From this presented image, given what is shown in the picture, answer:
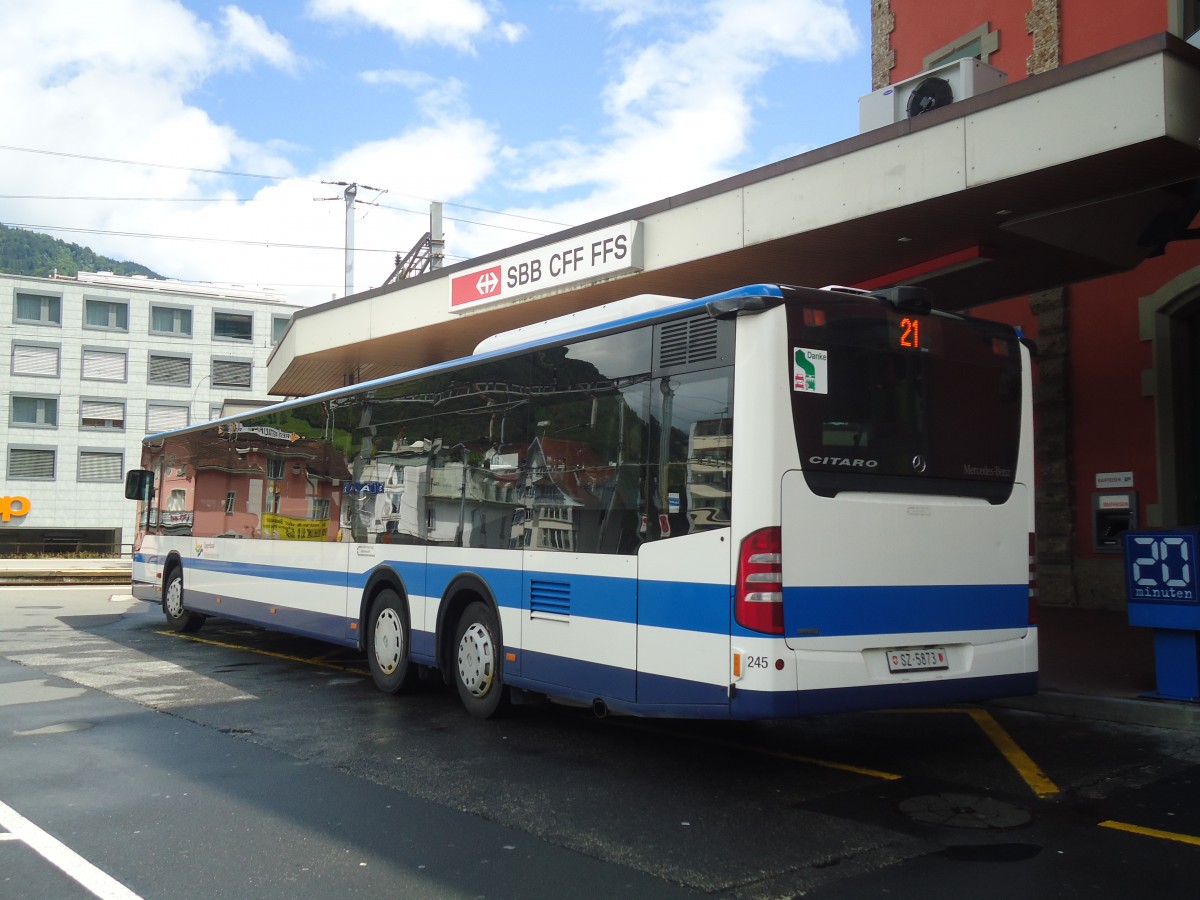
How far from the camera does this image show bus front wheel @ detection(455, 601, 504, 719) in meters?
9.01

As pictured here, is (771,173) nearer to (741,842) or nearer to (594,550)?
(594,550)

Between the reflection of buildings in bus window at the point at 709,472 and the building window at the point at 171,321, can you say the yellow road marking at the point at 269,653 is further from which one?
the building window at the point at 171,321

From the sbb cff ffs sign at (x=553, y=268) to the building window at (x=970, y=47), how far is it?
593 centimetres

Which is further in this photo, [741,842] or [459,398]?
[459,398]

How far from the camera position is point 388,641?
10.7 metres

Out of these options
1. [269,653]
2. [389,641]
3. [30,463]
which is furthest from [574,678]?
[30,463]

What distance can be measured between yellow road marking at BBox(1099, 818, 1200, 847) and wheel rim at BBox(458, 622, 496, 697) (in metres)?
4.64

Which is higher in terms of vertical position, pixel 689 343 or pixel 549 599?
pixel 689 343

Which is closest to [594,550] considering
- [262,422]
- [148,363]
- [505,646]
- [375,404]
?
[505,646]

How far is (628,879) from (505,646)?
372 cm

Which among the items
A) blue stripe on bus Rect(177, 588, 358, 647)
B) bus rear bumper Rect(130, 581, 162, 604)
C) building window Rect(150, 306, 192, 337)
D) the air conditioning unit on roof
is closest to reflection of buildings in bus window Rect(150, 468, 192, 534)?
bus rear bumper Rect(130, 581, 162, 604)

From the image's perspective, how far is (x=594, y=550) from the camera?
778cm

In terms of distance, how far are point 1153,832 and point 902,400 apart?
2.75m

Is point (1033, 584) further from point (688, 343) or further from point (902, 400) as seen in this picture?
point (688, 343)
